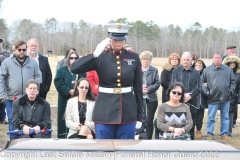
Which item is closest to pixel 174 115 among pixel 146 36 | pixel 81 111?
pixel 81 111

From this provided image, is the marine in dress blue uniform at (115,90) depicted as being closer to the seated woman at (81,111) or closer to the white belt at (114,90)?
the white belt at (114,90)

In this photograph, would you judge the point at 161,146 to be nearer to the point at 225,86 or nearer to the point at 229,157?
the point at 229,157

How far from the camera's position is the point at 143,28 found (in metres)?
56.4

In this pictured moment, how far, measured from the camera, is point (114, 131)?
350cm

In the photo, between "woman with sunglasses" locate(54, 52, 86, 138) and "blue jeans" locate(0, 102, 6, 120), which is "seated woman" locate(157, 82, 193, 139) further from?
"blue jeans" locate(0, 102, 6, 120)

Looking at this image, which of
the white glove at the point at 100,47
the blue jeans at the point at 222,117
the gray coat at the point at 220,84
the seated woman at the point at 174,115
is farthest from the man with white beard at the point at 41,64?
the white glove at the point at 100,47

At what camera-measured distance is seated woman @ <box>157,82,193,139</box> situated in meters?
5.08

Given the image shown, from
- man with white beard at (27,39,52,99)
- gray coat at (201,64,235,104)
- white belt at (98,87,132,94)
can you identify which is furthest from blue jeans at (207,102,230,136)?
white belt at (98,87,132,94)

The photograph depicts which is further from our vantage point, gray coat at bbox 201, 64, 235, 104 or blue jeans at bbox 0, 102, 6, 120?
blue jeans at bbox 0, 102, 6, 120

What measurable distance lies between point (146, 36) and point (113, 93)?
5391 centimetres

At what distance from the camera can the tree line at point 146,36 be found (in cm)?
5444

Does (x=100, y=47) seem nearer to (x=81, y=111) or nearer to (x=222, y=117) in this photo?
(x=81, y=111)

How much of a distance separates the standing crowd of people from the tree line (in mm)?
45579

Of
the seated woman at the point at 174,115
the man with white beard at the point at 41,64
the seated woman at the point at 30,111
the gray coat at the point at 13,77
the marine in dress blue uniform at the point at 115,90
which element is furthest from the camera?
the man with white beard at the point at 41,64
